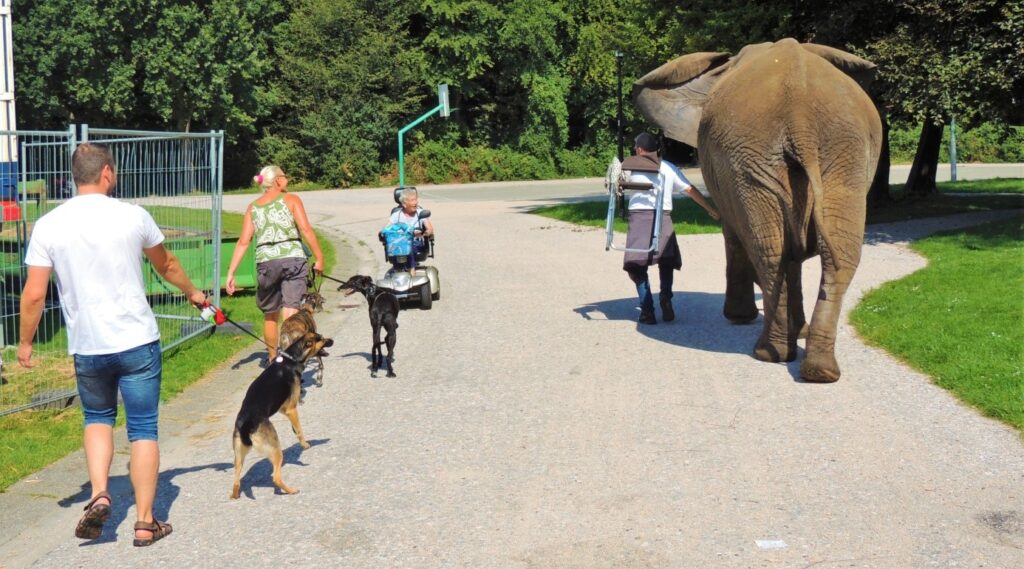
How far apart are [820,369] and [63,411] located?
5.80m

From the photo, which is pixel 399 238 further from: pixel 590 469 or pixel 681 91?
pixel 590 469

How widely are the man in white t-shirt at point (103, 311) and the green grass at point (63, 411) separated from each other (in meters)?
1.44

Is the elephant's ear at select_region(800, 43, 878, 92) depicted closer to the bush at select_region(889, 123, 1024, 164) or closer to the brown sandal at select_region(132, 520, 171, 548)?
the brown sandal at select_region(132, 520, 171, 548)

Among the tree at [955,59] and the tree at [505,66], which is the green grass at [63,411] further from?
the tree at [505,66]

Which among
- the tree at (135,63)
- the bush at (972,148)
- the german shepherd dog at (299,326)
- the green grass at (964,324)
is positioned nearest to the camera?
the german shepherd dog at (299,326)

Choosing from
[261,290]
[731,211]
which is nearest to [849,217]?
[731,211]

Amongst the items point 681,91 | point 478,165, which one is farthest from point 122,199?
point 478,165

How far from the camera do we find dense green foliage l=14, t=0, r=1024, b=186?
152ft

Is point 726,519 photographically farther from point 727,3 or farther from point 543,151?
point 543,151

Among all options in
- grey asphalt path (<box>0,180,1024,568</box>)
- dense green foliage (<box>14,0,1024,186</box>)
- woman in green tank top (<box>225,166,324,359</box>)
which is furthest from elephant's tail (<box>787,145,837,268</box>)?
dense green foliage (<box>14,0,1024,186</box>)

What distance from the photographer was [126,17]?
46.5 meters

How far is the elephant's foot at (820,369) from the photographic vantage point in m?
8.84

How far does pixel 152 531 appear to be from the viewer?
565 centimetres

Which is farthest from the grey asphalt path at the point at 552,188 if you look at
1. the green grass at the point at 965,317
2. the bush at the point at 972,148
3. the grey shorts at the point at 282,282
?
the grey shorts at the point at 282,282
